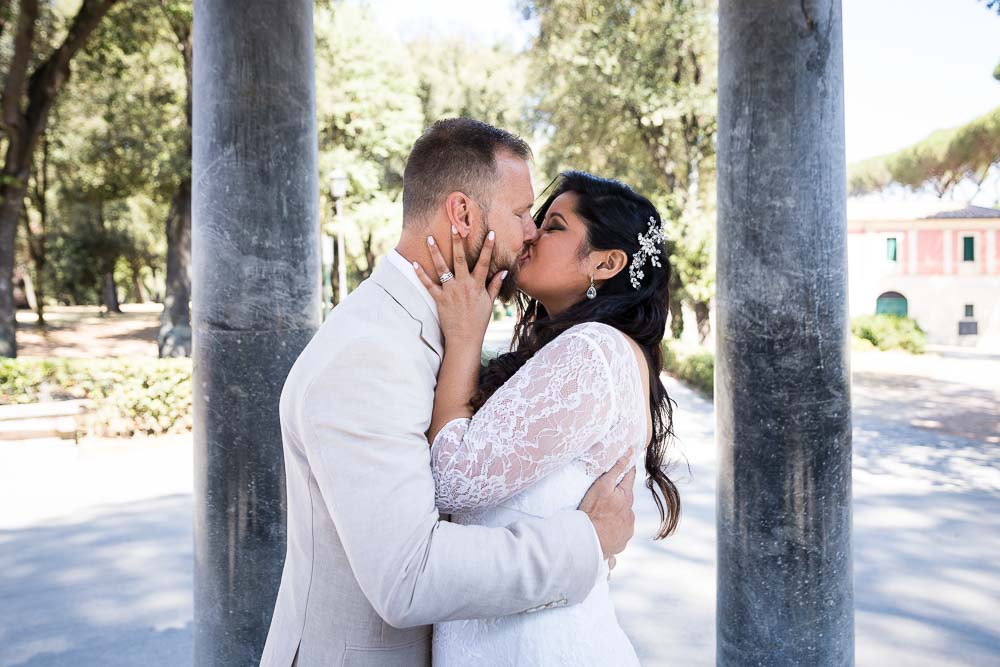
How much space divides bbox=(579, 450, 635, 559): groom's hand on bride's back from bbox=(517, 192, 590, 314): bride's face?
59 cm

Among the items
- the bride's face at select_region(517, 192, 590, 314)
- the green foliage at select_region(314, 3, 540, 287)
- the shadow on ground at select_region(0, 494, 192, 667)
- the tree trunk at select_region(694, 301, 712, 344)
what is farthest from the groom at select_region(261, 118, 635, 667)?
the tree trunk at select_region(694, 301, 712, 344)

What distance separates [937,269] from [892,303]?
2435 mm

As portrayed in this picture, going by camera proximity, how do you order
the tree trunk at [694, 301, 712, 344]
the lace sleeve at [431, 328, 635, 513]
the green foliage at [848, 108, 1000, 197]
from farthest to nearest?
the green foliage at [848, 108, 1000, 197] < the tree trunk at [694, 301, 712, 344] < the lace sleeve at [431, 328, 635, 513]

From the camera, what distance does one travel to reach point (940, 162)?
127 ft

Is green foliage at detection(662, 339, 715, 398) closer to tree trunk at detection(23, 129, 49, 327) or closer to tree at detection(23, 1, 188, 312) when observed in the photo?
tree at detection(23, 1, 188, 312)

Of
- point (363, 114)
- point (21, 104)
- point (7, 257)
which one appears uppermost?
point (363, 114)

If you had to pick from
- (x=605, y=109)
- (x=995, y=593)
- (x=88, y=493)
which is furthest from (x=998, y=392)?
(x=88, y=493)

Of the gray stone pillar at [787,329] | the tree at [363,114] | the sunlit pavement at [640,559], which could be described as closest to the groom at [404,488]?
the gray stone pillar at [787,329]

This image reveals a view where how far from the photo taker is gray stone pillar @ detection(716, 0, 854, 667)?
8.58 feet

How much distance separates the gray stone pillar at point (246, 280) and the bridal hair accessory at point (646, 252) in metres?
1.22

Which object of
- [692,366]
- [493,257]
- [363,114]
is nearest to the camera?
[493,257]

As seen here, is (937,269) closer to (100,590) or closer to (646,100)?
(646,100)

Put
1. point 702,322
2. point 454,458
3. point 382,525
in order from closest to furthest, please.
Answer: point 382,525 → point 454,458 → point 702,322

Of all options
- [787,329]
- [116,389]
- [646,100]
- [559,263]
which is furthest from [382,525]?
[646,100]
